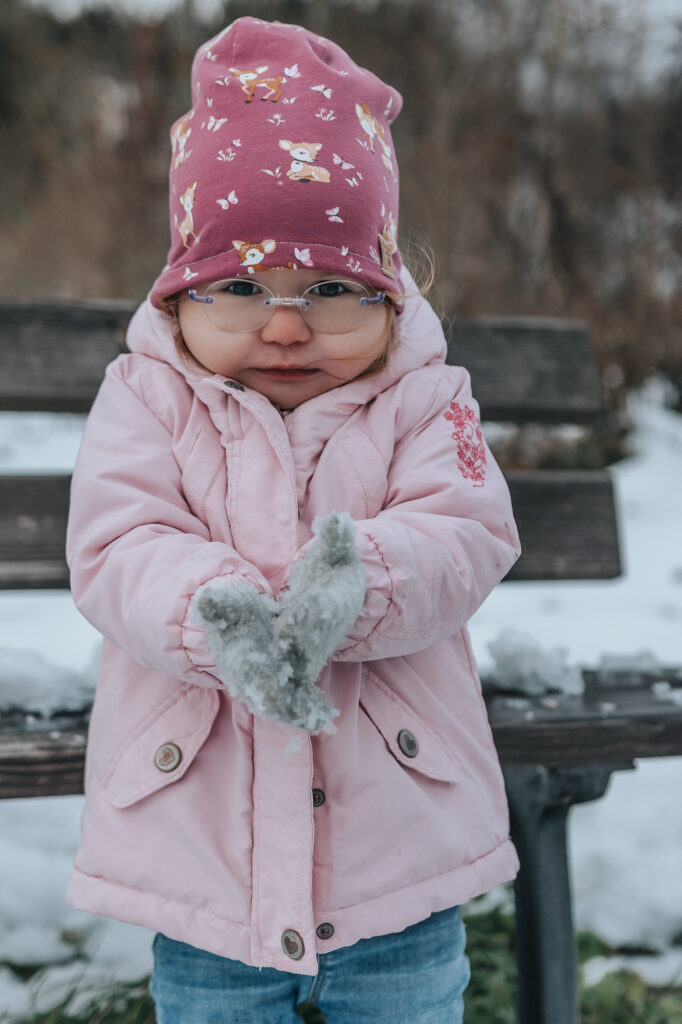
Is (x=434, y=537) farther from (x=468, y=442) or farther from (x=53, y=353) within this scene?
(x=53, y=353)

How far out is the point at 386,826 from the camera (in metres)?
1.22

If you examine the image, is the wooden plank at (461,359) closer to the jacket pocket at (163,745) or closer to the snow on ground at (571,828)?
the snow on ground at (571,828)

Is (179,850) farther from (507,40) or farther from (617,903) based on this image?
(507,40)

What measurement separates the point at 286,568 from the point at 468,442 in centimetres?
32

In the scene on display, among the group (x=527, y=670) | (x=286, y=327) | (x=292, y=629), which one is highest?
(x=286, y=327)

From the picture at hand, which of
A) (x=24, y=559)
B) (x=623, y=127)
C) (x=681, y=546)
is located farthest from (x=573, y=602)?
(x=623, y=127)

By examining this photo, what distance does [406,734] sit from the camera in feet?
4.15

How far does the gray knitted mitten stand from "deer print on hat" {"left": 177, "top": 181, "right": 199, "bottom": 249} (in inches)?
20.2

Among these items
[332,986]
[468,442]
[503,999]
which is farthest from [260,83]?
[503,999]

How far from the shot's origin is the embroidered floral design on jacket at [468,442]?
130 centimetres

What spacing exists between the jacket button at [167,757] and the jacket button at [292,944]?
249 millimetres

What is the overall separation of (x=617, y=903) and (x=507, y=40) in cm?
452

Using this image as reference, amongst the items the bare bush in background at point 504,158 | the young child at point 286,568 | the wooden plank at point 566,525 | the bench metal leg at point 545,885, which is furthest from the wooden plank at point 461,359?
the bare bush in background at point 504,158

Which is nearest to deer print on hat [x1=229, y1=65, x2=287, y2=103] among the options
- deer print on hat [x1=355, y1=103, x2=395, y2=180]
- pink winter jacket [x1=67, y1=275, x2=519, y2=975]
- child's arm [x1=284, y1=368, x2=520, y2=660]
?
deer print on hat [x1=355, y1=103, x2=395, y2=180]
